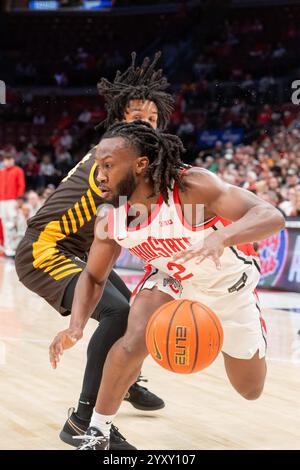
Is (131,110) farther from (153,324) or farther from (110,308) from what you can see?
(153,324)

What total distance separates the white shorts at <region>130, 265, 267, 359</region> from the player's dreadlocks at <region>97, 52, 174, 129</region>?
1010 millimetres

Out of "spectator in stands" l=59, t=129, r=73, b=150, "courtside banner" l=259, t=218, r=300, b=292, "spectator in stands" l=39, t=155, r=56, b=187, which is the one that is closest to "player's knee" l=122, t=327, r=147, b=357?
"courtside banner" l=259, t=218, r=300, b=292

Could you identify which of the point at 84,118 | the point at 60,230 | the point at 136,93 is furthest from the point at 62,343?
the point at 84,118

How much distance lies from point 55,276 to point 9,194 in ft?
33.1

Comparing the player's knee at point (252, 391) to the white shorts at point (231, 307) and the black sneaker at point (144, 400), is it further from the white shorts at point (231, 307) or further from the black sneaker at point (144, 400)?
the black sneaker at point (144, 400)

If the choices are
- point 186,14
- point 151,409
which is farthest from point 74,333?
point 186,14

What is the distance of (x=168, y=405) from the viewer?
13.8 ft

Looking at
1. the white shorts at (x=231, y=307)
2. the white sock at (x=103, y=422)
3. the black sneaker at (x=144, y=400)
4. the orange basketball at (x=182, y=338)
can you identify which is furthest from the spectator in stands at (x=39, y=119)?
the orange basketball at (x=182, y=338)

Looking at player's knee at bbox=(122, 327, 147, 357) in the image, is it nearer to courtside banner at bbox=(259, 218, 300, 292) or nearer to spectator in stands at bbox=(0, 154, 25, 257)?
courtside banner at bbox=(259, 218, 300, 292)

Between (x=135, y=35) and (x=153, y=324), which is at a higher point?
(x=135, y=35)

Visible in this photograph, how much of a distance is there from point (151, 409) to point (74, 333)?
4.11ft

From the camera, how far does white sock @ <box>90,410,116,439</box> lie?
10.1 ft

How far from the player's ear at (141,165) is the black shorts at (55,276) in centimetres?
75

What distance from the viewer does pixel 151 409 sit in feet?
13.4
